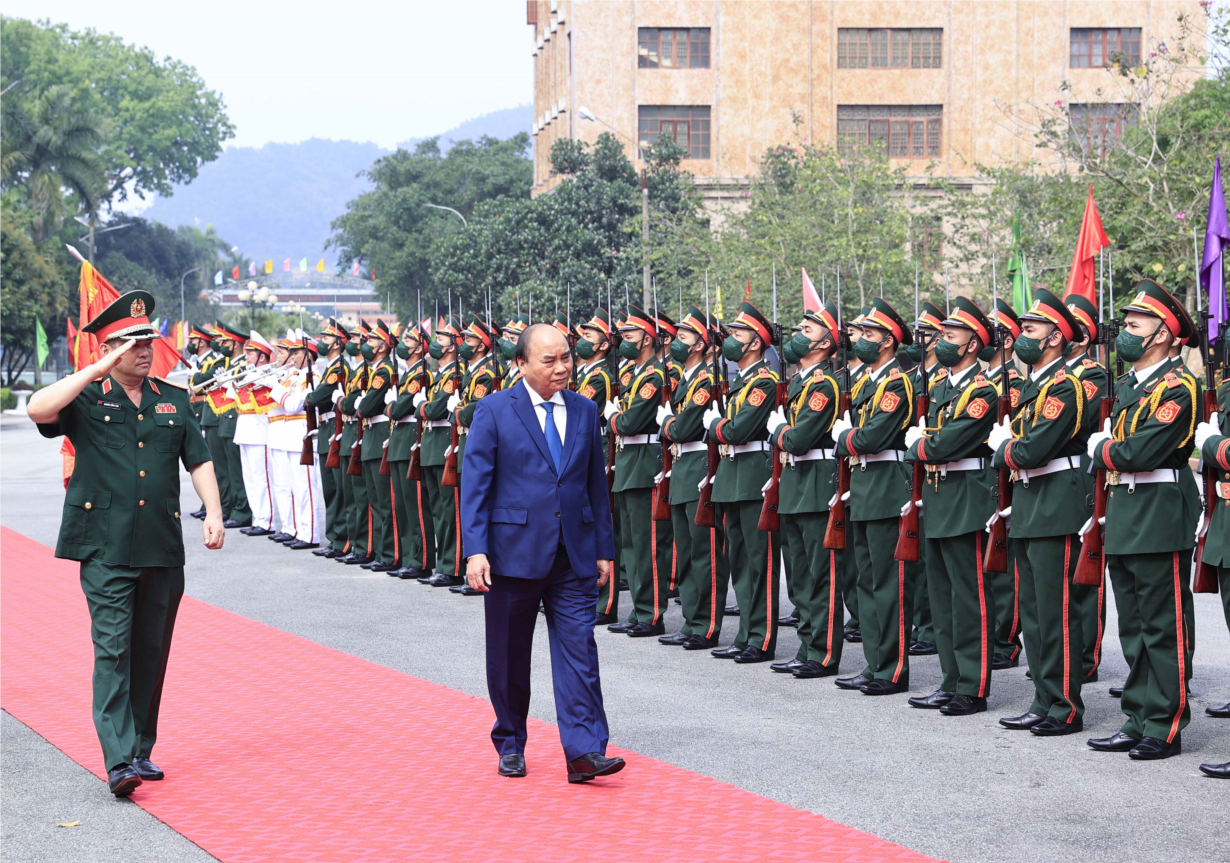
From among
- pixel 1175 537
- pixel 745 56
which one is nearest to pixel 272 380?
pixel 1175 537

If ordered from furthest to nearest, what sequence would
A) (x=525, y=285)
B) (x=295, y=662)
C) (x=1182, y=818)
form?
(x=525, y=285) < (x=295, y=662) < (x=1182, y=818)

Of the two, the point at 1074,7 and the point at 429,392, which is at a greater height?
the point at 1074,7

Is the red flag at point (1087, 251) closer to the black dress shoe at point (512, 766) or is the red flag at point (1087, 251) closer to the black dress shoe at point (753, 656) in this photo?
the black dress shoe at point (753, 656)

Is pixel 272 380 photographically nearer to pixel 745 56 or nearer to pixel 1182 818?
pixel 1182 818

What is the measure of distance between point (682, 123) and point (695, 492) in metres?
40.0

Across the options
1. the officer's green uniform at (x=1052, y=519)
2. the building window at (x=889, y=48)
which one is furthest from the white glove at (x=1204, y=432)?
the building window at (x=889, y=48)

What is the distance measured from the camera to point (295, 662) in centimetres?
931

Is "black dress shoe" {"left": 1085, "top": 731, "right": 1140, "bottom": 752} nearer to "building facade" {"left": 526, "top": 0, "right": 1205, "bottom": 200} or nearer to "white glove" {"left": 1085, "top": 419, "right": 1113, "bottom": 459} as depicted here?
"white glove" {"left": 1085, "top": 419, "right": 1113, "bottom": 459}

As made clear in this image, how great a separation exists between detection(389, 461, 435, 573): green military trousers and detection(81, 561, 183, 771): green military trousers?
647 cm

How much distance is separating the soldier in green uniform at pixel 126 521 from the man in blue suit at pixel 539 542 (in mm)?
1102

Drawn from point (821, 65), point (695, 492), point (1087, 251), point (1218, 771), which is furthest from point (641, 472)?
point (821, 65)

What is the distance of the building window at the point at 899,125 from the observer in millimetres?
48969

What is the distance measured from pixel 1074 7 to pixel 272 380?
3845 cm

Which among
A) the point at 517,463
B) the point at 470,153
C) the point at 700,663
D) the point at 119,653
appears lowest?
the point at 700,663
